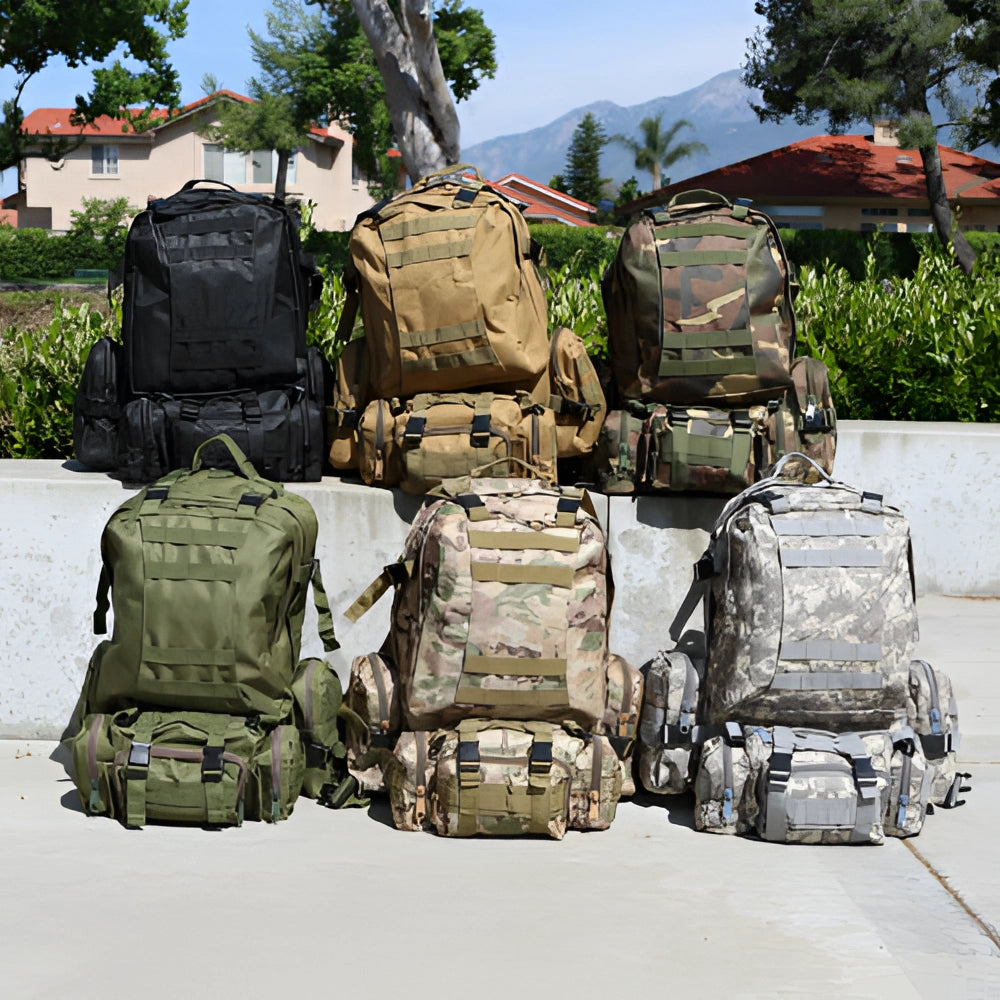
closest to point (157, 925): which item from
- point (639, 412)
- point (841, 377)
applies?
point (639, 412)

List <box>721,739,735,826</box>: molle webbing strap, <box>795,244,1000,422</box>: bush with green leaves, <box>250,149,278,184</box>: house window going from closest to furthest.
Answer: <box>721,739,735,826</box>: molle webbing strap
<box>795,244,1000,422</box>: bush with green leaves
<box>250,149,278,184</box>: house window

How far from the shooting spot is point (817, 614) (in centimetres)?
424

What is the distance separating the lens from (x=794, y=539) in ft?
14.0

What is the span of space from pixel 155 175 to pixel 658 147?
123 ft

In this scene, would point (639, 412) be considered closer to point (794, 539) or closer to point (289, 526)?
point (794, 539)

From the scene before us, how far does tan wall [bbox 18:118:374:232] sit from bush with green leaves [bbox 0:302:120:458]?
5559 cm

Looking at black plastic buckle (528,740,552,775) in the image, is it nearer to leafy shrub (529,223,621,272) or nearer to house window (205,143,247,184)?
leafy shrub (529,223,621,272)

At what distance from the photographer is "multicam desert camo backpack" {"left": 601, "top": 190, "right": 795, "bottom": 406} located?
4809mm

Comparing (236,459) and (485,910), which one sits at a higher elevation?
(236,459)

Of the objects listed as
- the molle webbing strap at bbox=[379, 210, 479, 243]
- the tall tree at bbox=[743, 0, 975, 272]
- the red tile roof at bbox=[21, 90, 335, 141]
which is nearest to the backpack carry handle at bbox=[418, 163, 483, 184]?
the molle webbing strap at bbox=[379, 210, 479, 243]

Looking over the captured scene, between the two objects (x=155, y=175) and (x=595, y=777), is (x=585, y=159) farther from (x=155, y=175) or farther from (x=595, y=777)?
(x=595, y=777)

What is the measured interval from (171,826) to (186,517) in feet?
3.21

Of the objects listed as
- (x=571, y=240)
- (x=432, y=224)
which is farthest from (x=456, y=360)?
(x=571, y=240)

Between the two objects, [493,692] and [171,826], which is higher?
[493,692]
